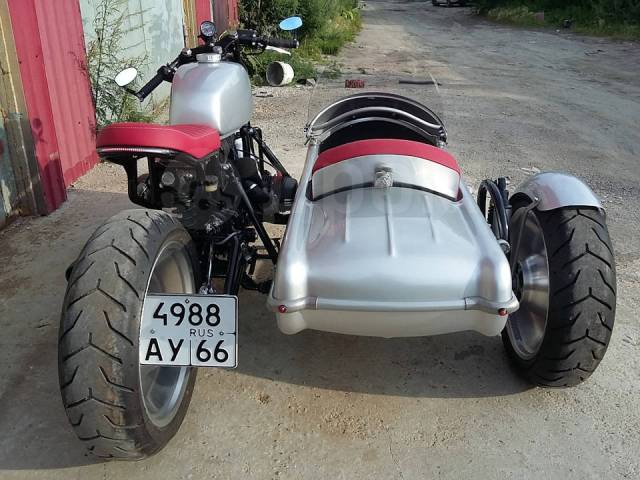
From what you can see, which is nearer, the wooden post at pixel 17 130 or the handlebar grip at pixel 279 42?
the handlebar grip at pixel 279 42

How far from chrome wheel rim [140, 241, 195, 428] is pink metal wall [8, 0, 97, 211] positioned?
108 inches

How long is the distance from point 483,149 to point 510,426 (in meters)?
4.73

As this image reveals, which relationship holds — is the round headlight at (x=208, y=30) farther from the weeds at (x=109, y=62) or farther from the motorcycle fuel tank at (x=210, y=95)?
the weeds at (x=109, y=62)

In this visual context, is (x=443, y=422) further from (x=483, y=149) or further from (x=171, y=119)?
(x=483, y=149)

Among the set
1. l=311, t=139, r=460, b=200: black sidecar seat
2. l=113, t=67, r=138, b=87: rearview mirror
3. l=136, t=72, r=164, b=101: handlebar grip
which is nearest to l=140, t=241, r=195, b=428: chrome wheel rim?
l=311, t=139, r=460, b=200: black sidecar seat

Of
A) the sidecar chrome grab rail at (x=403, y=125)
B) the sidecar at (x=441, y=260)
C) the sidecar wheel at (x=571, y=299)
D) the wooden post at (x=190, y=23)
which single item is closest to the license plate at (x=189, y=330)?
the sidecar at (x=441, y=260)

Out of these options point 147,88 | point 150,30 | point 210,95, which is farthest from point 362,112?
point 150,30

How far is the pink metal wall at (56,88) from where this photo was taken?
14.3ft

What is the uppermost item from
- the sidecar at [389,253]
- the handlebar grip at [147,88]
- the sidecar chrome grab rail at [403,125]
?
the handlebar grip at [147,88]

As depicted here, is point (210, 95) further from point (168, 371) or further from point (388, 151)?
point (168, 371)

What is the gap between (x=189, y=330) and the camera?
222 centimetres

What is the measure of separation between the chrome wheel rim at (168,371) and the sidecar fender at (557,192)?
1.69 meters

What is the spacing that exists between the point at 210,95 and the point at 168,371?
4.57 feet

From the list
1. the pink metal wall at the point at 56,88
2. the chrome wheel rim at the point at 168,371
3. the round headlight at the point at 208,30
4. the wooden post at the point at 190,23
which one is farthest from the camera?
the wooden post at the point at 190,23
